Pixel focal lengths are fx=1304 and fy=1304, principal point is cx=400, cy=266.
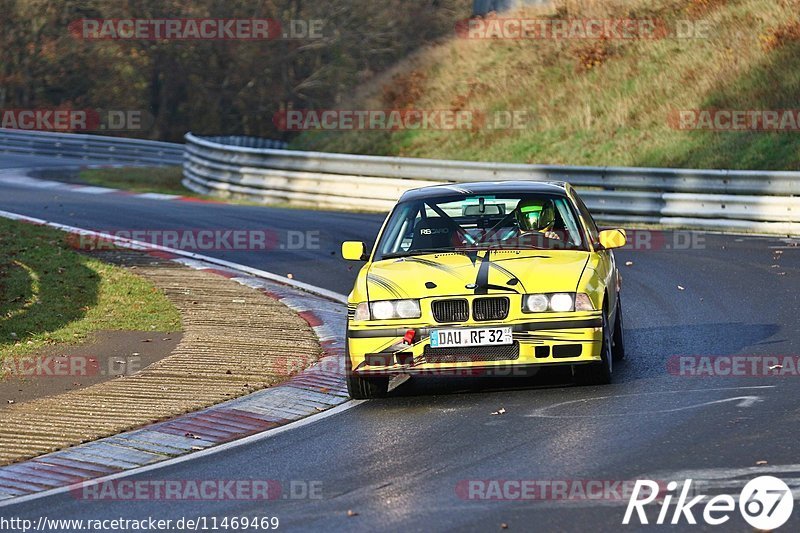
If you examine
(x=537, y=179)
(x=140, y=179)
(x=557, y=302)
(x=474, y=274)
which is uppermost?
(x=537, y=179)

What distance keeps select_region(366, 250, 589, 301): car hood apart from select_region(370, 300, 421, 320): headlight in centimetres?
5

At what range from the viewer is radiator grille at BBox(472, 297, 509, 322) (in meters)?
9.29

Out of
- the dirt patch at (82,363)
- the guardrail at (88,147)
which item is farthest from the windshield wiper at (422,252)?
the guardrail at (88,147)

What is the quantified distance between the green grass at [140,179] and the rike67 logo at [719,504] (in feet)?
77.7

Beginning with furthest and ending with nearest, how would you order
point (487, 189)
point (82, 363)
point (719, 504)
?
1. point (82, 363)
2. point (487, 189)
3. point (719, 504)

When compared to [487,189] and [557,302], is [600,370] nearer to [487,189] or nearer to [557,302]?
[557,302]

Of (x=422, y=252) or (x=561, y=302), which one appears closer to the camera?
(x=561, y=302)
